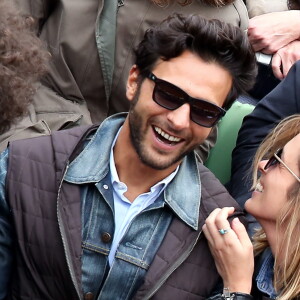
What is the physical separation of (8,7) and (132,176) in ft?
2.20

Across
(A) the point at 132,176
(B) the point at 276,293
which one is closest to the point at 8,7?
(A) the point at 132,176

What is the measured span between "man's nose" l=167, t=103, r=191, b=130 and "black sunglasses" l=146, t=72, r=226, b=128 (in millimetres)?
12

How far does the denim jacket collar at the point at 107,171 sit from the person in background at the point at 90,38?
44 centimetres

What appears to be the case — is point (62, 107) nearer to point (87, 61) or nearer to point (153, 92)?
point (87, 61)

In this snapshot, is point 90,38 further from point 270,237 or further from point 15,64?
point 270,237

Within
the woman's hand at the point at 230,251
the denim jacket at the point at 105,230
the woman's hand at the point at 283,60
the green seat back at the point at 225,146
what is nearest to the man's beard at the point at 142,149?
the denim jacket at the point at 105,230

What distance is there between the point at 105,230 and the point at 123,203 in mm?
115

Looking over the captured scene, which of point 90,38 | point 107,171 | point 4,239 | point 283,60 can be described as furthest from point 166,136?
point 283,60

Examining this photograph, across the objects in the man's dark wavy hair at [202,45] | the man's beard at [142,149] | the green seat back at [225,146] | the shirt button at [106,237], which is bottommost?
the green seat back at [225,146]

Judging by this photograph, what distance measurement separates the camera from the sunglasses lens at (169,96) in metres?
1.98

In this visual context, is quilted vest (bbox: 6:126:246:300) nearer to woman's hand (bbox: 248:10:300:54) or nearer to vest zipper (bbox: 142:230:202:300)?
vest zipper (bbox: 142:230:202:300)

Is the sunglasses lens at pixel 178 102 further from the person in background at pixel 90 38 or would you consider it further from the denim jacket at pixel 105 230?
the person in background at pixel 90 38

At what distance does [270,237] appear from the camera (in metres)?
2.06

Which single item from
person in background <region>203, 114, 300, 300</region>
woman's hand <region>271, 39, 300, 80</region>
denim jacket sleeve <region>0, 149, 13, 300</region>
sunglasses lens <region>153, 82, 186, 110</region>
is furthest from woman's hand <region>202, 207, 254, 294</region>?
woman's hand <region>271, 39, 300, 80</region>
